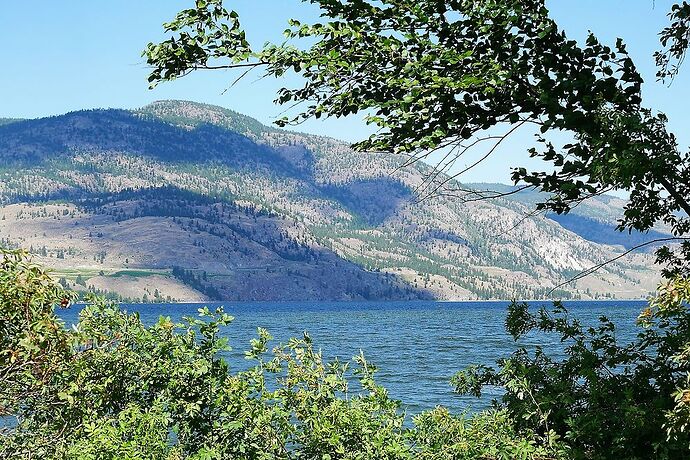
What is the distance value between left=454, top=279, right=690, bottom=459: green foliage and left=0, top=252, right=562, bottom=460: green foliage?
0.38 m

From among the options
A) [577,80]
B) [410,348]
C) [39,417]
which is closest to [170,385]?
[39,417]

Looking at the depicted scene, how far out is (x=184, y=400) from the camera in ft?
31.6

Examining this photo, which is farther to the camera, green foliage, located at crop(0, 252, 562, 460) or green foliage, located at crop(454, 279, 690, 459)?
green foliage, located at crop(0, 252, 562, 460)

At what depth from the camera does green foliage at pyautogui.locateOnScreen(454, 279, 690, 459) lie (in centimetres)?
756

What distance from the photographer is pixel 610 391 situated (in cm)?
898

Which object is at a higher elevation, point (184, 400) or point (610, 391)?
point (610, 391)

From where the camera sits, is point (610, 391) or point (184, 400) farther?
point (184, 400)

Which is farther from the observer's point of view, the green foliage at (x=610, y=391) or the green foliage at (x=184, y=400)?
the green foliage at (x=184, y=400)

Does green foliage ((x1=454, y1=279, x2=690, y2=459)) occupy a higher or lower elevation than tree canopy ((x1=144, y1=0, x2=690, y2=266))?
lower

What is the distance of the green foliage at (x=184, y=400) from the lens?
324 inches

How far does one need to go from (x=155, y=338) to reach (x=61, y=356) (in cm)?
142

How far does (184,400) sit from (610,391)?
499 centimetres

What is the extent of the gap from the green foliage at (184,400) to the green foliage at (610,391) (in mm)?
378

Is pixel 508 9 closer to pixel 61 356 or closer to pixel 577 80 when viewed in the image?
pixel 577 80
